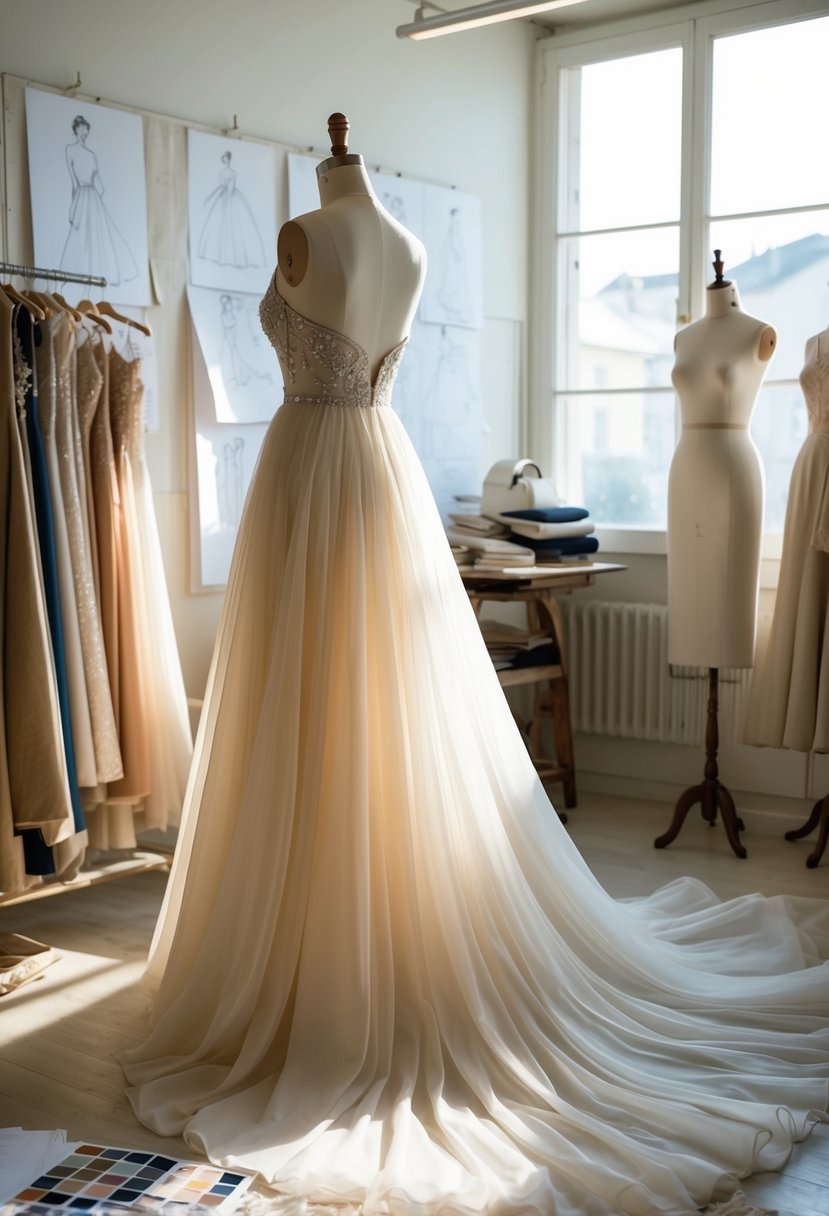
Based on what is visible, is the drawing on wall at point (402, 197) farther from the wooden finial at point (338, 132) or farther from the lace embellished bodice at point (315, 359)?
the lace embellished bodice at point (315, 359)

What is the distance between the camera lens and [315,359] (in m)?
2.58

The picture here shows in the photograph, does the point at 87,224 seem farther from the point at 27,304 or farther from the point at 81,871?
the point at 81,871

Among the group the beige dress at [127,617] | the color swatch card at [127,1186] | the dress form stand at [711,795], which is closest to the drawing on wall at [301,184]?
the beige dress at [127,617]

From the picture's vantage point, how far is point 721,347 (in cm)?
389

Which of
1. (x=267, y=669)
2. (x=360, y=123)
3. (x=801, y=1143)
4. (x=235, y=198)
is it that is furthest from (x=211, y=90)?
(x=801, y=1143)

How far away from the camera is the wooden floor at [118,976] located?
2252 mm

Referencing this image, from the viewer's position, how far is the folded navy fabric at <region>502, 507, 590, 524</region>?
4.47 meters

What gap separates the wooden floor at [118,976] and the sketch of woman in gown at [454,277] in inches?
75.5

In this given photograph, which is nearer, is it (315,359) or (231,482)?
(315,359)

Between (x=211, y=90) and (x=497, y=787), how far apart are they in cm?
238

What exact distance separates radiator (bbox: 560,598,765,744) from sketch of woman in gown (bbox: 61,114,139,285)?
2254 mm

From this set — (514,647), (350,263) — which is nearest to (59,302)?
(350,263)

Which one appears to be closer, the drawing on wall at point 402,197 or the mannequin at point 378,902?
the mannequin at point 378,902

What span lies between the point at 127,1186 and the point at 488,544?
271 centimetres
